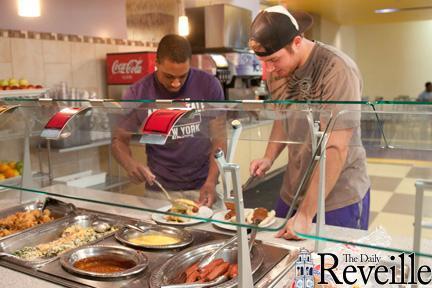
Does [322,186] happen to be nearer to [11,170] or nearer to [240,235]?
[240,235]

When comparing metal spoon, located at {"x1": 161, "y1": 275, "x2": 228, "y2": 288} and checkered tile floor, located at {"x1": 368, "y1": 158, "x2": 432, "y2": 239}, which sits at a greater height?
checkered tile floor, located at {"x1": 368, "y1": 158, "x2": 432, "y2": 239}

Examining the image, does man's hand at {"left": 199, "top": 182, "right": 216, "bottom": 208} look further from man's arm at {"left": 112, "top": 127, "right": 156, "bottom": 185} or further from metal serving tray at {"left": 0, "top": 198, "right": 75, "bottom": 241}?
metal serving tray at {"left": 0, "top": 198, "right": 75, "bottom": 241}

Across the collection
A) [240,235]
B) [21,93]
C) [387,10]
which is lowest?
[240,235]

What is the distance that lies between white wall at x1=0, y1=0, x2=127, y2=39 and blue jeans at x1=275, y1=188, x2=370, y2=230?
3.38 metres

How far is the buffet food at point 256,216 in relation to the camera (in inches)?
43.2

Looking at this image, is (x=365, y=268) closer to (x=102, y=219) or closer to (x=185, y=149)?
(x=185, y=149)

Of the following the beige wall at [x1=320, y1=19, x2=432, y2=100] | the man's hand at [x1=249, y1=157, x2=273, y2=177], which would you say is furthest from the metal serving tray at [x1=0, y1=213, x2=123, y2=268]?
the beige wall at [x1=320, y1=19, x2=432, y2=100]

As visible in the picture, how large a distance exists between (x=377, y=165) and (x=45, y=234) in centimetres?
140

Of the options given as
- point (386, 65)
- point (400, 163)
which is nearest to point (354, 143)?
point (400, 163)

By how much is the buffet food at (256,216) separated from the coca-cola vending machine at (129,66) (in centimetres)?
370

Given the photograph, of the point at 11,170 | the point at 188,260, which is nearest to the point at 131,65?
the point at 11,170

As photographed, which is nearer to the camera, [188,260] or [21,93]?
[188,260]

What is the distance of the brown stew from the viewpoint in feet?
5.23

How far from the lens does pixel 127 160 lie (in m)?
1.81
